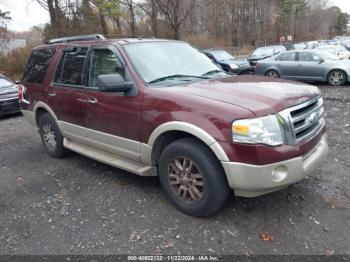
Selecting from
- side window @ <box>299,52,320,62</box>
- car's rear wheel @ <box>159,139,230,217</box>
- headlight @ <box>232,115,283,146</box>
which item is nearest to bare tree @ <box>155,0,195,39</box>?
side window @ <box>299,52,320,62</box>

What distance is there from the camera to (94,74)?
183 inches

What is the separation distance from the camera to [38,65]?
5.90m

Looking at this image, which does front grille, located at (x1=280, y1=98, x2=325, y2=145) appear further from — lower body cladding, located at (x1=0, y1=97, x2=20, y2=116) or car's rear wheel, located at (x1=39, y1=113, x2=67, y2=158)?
lower body cladding, located at (x1=0, y1=97, x2=20, y2=116)

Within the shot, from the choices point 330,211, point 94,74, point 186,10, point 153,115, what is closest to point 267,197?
point 330,211

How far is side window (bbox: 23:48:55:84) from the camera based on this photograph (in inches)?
222

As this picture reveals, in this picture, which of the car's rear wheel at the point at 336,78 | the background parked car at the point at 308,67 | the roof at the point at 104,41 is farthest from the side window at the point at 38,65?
the car's rear wheel at the point at 336,78

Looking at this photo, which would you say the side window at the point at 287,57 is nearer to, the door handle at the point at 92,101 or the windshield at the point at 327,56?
the windshield at the point at 327,56

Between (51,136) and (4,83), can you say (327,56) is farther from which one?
(4,83)

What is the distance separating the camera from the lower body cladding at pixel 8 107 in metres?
10.2

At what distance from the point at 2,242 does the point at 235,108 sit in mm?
2658

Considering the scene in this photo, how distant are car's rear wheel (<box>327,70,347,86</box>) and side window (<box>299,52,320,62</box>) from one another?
86cm

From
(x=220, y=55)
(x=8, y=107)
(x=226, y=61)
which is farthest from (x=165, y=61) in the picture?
(x=220, y=55)

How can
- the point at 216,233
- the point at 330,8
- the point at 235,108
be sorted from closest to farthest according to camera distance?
1. the point at 235,108
2. the point at 216,233
3. the point at 330,8

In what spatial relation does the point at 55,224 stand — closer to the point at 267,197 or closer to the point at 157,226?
the point at 157,226
